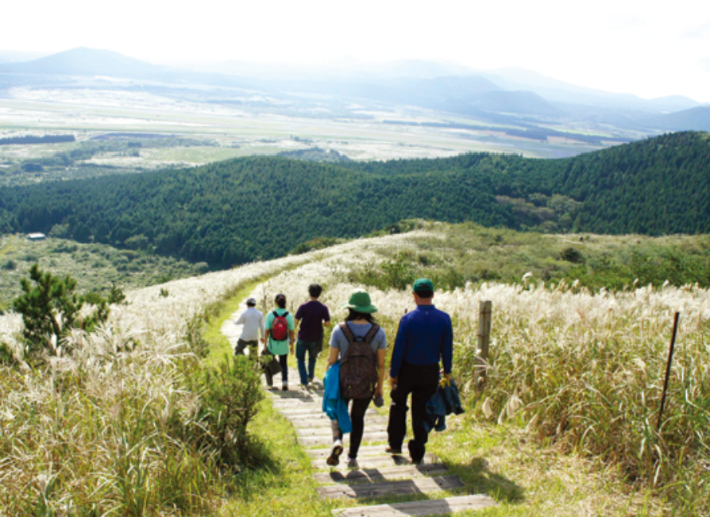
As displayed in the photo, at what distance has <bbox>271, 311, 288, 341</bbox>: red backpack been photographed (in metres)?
6.87

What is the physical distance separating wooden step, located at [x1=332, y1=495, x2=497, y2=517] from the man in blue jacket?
0.69m

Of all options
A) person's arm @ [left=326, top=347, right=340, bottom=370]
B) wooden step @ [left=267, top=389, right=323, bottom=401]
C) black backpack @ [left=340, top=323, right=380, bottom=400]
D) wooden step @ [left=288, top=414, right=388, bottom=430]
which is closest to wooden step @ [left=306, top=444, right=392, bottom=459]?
wooden step @ [left=288, top=414, right=388, bottom=430]

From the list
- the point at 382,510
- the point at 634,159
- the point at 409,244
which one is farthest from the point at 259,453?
the point at 634,159

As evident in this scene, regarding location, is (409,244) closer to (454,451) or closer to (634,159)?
(454,451)

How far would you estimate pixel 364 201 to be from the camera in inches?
3856

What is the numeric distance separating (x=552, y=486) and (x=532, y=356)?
148cm

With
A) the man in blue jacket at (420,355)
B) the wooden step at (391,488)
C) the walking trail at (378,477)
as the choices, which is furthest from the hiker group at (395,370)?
the wooden step at (391,488)

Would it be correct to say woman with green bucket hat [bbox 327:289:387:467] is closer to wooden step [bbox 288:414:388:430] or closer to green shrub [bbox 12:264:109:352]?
wooden step [bbox 288:414:388:430]

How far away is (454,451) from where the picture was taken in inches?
184

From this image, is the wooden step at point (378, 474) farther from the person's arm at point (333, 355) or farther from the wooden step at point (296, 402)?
the wooden step at point (296, 402)

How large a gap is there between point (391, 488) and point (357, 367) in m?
0.98

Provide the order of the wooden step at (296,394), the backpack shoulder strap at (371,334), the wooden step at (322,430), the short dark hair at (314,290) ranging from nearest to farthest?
the backpack shoulder strap at (371,334)
the wooden step at (322,430)
the short dark hair at (314,290)
the wooden step at (296,394)

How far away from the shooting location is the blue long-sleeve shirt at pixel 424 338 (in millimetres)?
4102

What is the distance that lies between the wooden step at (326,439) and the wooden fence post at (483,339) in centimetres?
127
